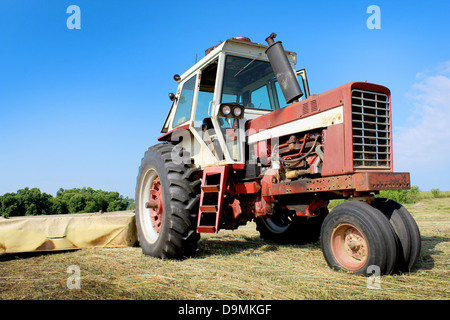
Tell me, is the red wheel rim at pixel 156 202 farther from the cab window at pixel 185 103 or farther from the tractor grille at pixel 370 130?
the tractor grille at pixel 370 130

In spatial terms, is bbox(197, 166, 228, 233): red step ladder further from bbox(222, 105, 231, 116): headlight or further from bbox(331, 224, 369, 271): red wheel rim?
bbox(331, 224, 369, 271): red wheel rim

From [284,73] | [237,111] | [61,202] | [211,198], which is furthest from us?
[61,202]

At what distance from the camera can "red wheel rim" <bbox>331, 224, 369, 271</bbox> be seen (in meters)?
3.41

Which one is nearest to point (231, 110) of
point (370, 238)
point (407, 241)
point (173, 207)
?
point (173, 207)

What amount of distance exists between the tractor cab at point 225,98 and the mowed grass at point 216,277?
4.66ft

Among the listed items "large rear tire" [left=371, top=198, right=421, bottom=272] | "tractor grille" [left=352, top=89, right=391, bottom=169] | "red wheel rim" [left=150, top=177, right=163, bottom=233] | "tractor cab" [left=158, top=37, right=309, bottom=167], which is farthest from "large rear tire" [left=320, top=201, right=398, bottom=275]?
"red wheel rim" [left=150, top=177, right=163, bottom=233]

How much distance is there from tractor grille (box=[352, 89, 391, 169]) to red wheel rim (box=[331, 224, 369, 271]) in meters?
0.65

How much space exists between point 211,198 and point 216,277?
4.96 ft

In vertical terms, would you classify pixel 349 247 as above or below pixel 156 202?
below

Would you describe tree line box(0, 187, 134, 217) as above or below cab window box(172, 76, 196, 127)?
below

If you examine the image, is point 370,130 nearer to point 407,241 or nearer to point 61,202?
point 407,241

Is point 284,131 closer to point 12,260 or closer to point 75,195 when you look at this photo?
point 12,260

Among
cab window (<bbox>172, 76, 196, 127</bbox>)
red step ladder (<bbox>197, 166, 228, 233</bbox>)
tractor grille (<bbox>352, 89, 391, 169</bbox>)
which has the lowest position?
red step ladder (<bbox>197, 166, 228, 233</bbox>)

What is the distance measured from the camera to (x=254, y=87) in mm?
5531
